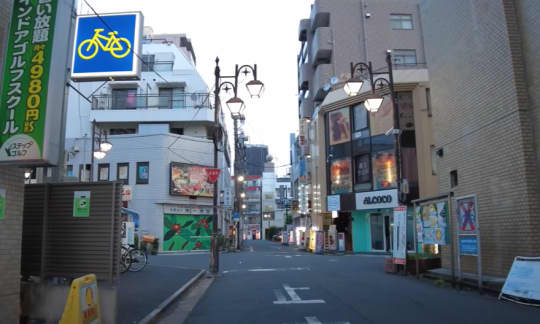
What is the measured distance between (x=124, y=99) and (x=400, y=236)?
28849mm

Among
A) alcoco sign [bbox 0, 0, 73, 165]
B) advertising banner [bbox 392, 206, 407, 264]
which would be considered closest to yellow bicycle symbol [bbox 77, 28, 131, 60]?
alcoco sign [bbox 0, 0, 73, 165]

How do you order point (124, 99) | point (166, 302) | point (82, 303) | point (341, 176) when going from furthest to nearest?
point (124, 99) → point (341, 176) → point (166, 302) → point (82, 303)

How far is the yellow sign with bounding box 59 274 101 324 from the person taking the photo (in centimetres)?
599

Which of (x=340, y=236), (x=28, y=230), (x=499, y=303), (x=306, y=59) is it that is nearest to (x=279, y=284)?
(x=499, y=303)

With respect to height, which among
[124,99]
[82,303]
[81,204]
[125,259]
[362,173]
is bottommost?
[82,303]

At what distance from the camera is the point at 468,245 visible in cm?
1145

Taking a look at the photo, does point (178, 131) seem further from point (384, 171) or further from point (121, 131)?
point (384, 171)

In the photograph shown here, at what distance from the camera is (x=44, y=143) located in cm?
624

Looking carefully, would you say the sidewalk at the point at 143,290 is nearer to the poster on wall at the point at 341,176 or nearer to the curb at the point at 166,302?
the curb at the point at 166,302

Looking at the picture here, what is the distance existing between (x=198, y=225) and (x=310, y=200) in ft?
33.4

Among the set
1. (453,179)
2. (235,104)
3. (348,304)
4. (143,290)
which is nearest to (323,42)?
(235,104)

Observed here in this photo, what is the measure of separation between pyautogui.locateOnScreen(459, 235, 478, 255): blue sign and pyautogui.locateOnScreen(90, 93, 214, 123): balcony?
91.4 ft

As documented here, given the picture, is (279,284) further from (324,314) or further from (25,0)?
(25,0)

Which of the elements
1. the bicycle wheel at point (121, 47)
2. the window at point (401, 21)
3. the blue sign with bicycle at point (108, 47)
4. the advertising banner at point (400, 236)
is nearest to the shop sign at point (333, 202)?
the window at point (401, 21)
